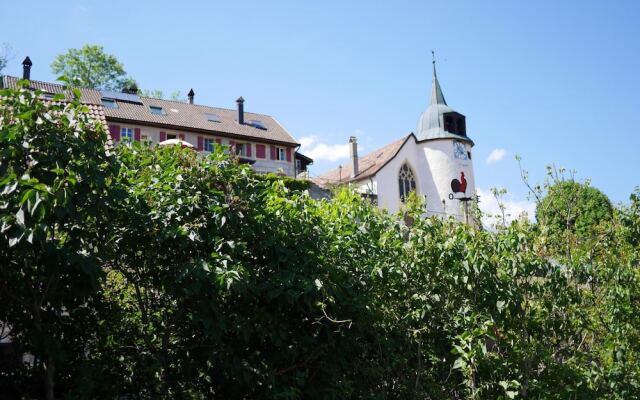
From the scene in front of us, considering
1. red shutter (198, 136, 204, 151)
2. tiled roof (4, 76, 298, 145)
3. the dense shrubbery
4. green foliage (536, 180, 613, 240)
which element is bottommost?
the dense shrubbery

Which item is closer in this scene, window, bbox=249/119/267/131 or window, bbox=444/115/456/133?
window, bbox=249/119/267/131

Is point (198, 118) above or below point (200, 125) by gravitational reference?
above

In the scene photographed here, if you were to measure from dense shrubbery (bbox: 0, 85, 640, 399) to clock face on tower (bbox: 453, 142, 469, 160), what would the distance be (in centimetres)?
3971

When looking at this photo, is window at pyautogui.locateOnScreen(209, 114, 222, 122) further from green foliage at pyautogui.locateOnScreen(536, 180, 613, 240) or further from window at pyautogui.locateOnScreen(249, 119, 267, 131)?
green foliage at pyautogui.locateOnScreen(536, 180, 613, 240)

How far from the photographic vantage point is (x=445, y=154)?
44.5 metres

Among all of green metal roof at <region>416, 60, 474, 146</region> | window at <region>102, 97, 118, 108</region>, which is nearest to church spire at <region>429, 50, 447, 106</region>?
green metal roof at <region>416, 60, 474, 146</region>

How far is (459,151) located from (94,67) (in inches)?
1151

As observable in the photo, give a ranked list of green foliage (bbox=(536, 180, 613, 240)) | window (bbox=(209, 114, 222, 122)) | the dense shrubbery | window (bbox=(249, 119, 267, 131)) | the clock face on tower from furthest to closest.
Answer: the clock face on tower < window (bbox=(249, 119, 267, 131)) < window (bbox=(209, 114, 222, 122)) < green foliage (bbox=(536, 180, 613, 240)) < the dense shrubbery

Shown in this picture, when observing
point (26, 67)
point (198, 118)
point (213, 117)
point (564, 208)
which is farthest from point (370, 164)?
point (564, 208)

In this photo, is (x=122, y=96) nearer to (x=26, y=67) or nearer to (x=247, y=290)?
(x=26, y=67)

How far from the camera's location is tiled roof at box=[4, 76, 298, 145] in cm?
3759

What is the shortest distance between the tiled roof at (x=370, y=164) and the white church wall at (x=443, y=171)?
197 centimetres

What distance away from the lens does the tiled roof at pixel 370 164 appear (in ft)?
137

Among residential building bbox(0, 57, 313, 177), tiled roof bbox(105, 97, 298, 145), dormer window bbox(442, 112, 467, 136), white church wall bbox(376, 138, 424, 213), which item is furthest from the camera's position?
dormer window bbox(442, 112, 467, 136)
